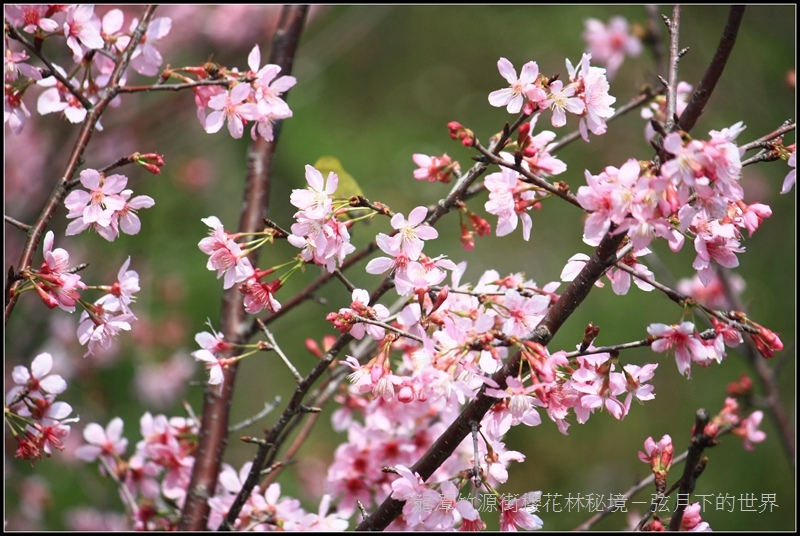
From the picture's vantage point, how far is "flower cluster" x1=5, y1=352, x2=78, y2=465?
118 cm

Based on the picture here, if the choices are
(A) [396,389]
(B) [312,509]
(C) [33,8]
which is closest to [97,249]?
(B) [312,509]

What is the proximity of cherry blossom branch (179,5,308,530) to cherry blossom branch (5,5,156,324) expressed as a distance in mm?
365

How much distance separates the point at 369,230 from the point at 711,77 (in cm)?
455

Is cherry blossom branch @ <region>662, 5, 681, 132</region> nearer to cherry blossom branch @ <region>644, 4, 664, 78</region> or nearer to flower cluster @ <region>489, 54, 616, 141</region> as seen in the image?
flower cluster @ <region>489, 54, 616, 141</region>

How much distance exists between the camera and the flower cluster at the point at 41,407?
1.18 meters

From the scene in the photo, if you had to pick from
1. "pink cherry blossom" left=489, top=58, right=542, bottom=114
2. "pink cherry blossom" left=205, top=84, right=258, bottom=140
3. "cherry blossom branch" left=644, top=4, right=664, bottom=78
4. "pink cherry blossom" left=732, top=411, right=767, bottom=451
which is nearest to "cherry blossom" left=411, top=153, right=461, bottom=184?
"pink cherry blossom" left=489, top=58, right=542, bottom=114

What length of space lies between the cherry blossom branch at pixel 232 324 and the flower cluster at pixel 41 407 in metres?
0.34

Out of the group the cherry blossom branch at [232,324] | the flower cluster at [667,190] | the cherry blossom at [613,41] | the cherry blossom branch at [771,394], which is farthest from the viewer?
the cherry blossom at [613,41]

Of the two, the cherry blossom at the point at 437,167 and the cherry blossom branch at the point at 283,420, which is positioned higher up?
the cherry blossom at the point at 437,167

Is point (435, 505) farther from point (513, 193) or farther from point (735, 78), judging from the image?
point (735, 78)

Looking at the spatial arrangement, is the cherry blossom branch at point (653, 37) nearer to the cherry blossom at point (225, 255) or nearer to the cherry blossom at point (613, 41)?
the cherry blossom at point (613, 41)

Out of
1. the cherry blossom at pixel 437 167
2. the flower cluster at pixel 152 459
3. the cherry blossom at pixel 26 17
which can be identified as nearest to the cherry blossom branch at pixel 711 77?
the cherry blossom at pixel 437 167

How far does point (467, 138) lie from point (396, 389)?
433 millimetres

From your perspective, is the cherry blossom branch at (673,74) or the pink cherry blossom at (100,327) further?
the pink cherry blossom at (100,327)
